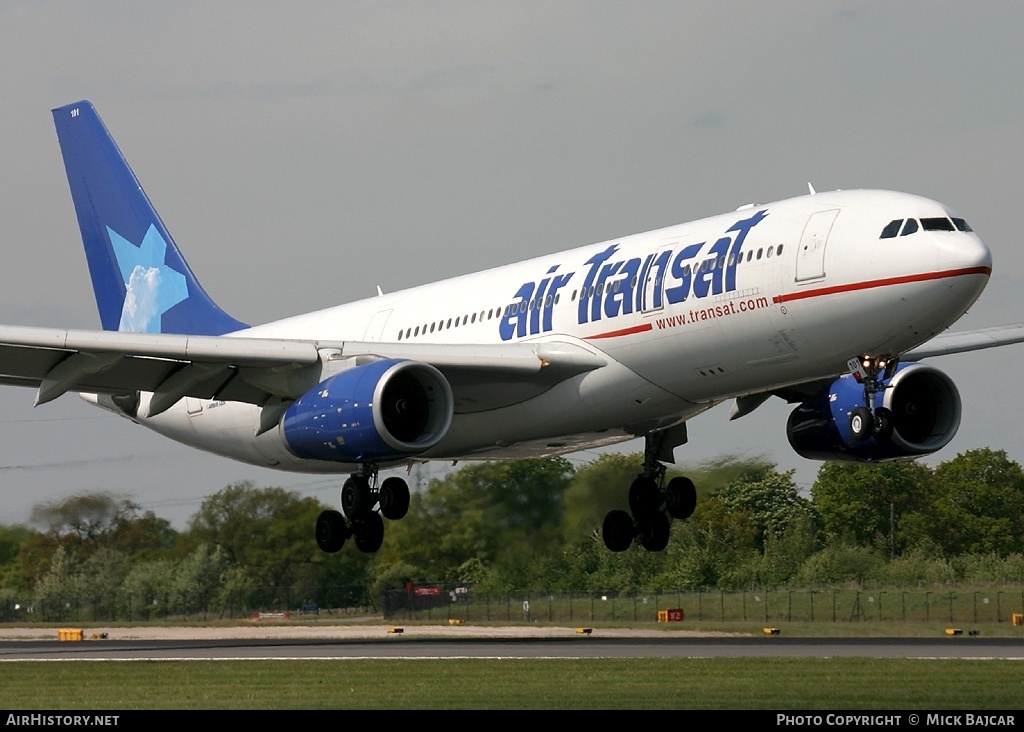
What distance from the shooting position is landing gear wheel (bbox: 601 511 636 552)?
120 feet

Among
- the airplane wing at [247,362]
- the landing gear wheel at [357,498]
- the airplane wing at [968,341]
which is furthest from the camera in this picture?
the airplane wing at [968,341]

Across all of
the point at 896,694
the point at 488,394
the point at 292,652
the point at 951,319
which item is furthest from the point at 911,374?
the point at 292,652

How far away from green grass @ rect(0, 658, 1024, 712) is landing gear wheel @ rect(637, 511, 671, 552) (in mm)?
7021

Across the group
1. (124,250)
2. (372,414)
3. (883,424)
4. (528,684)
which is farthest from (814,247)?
(124,250)

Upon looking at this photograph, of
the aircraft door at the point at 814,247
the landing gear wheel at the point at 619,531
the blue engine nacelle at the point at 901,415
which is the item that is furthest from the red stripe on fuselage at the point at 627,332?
the landing gear wheel at the point at 619,531

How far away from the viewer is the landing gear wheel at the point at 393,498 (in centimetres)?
3200

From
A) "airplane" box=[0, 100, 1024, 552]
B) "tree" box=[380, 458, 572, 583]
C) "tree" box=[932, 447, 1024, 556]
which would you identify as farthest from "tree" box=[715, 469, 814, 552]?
"airplane" box=[0, 100, 1024, 552]

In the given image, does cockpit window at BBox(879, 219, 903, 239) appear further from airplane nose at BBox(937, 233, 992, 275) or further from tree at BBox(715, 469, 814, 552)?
tree at BBox(715, 469, 814, 552)

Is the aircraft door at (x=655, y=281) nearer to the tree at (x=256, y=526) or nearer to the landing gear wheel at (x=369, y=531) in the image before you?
the landing gear wheel at (x=369, y=531)

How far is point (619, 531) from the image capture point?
36.5m

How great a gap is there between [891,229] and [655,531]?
39.6 ft

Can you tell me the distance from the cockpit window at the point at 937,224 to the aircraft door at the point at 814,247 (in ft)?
4.85

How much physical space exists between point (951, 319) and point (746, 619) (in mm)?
19880

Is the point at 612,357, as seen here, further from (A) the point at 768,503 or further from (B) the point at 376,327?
(A) the point at 768,503
